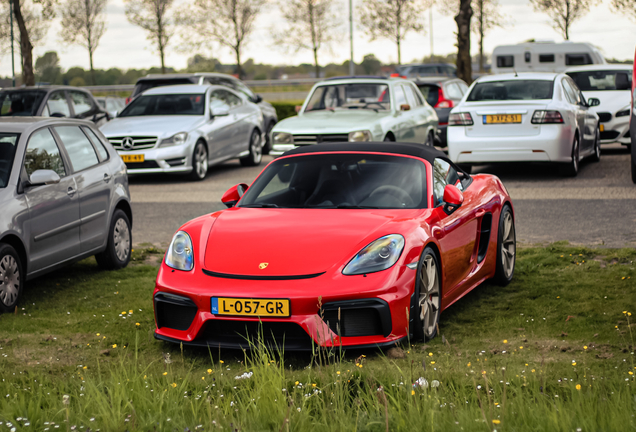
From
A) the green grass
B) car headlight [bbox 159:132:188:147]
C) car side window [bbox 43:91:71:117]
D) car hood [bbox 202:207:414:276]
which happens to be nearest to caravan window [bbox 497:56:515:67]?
car headlight [bbox 159:132:188:147]

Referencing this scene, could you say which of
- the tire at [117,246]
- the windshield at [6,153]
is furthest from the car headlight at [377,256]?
the tire at [117,246]

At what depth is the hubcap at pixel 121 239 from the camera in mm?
8141

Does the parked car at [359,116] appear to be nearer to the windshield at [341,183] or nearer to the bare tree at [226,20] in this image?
the windshield at [341,183]

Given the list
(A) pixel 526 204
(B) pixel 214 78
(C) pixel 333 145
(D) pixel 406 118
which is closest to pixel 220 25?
(B) pixel 214 78

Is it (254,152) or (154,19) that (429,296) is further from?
(154,19)

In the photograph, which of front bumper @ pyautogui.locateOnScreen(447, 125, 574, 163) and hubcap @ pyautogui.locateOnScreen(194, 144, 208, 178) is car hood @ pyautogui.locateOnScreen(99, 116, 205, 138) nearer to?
hubcap @ pyautogui.locateOnScreen(194, 144, 208, 178)

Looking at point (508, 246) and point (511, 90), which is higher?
point (511, 90)

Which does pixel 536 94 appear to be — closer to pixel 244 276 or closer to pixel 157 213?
pixel 157 213

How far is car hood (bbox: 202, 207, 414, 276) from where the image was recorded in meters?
4.95

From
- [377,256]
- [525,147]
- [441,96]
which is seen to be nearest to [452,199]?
[377,256]

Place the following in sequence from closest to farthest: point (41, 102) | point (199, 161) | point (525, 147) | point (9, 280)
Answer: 1. point (9, 280)
2. point (525, 147)
3. point (199, 161)
4. point (41, 102)

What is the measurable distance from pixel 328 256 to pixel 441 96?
14.5 meters

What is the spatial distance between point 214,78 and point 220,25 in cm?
3577

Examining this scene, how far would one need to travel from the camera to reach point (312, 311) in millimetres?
4738
